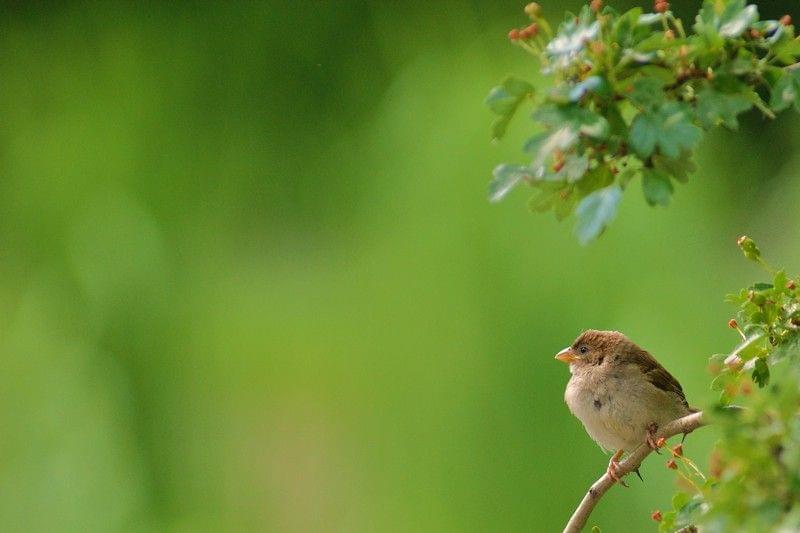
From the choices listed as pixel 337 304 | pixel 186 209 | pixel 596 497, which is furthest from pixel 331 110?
pixel 596 497

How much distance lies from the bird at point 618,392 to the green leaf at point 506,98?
702 millimetres

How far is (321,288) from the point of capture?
2.72 metres

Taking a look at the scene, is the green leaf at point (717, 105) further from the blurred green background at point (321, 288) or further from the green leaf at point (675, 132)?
the blurred green background at point (321, 288)

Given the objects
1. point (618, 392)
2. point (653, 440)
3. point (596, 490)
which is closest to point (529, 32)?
point (596, 490)

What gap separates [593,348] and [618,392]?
11 cm

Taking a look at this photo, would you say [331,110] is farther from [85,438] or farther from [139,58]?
[85,438]

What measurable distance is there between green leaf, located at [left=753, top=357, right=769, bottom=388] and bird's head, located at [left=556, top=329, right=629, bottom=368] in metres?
0.64

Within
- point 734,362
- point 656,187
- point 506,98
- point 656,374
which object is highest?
point 506,98

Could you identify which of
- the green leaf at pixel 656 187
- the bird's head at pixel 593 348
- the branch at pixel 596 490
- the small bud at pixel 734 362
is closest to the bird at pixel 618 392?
the bird's head at pixel 593 348

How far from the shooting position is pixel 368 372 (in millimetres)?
2537

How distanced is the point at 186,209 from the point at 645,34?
7.43 ft

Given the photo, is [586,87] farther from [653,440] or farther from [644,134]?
[653,440]

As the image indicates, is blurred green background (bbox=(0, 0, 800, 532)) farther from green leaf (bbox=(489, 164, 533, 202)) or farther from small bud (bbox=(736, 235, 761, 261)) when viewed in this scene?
green leaf (bbox=(489, 164, 533, 202))

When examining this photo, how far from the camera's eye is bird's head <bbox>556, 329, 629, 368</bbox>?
5.27ft
